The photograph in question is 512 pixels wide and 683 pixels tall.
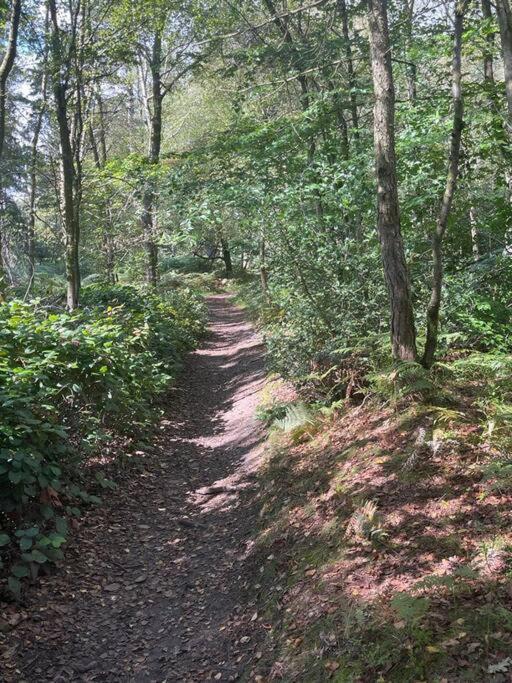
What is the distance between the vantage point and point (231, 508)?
6.07m

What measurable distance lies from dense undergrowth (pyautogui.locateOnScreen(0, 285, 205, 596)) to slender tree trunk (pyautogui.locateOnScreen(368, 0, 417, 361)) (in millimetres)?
3533

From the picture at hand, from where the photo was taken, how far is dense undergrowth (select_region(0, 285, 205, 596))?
433cm

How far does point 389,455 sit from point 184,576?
89.1 inches

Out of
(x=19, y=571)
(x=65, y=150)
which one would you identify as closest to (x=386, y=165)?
(x=19, y=571)

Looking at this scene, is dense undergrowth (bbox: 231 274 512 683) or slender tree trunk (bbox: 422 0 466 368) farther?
slender tree trunk (bbox: 422 0 466 368)

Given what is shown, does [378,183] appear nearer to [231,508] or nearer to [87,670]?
[231,508]

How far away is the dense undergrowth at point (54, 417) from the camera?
433 cm

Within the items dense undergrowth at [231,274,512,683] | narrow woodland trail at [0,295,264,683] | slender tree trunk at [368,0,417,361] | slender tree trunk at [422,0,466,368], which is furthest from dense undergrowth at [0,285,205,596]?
slender tree trunk at [422,0,466,368]

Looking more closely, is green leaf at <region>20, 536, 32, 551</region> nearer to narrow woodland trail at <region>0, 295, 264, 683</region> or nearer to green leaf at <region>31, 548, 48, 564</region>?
green leaf at <region>31, 548, 48, 564</region>

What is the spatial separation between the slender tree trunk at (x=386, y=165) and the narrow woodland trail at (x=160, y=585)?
294cm

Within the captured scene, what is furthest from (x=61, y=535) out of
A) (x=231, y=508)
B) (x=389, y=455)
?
(x=389, y=455)

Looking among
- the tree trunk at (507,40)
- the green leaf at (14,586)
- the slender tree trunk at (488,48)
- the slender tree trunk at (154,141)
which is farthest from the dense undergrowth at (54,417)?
the slender tree trunk at (488,48)

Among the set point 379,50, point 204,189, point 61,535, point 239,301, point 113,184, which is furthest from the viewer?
point 239,301

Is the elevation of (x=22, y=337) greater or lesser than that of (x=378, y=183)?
lesser
